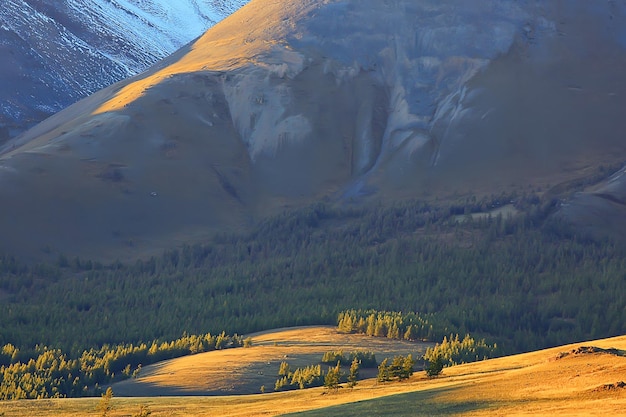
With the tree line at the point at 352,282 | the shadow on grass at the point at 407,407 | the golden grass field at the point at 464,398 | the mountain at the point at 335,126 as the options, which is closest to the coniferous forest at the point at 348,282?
the tree line at the point at 352,282

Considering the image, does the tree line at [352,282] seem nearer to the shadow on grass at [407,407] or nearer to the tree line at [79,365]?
the tree line at [79,365]

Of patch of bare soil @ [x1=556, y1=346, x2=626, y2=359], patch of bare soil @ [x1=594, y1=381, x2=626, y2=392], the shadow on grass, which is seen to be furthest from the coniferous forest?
patch of bare soil @ [x1=594, y1=381, x2=626, y2=392]

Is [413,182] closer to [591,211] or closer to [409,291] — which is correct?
[591,211]

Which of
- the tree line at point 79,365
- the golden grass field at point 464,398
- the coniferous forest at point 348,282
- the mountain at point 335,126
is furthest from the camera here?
the mountain at point 335,126

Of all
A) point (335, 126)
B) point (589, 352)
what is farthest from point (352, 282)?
point (589, 352)

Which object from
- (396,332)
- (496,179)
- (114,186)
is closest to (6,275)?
(114,186)

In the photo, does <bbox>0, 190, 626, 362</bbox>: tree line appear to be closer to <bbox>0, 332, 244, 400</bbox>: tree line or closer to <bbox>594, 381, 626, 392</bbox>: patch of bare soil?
<bbox>0, 332, 244, 400</bbox>: tree line
